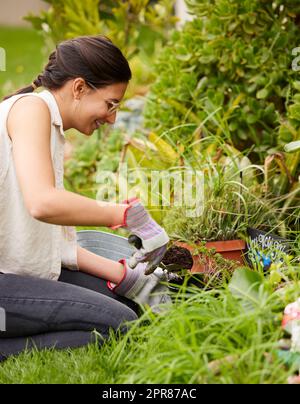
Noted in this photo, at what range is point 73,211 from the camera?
2475 mm

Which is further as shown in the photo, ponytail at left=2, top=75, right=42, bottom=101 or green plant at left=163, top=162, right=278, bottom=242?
green plant at left=163, top=162, right=278, bottom=242

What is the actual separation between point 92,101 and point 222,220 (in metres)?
0.88

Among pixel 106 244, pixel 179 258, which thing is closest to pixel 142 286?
pixel 179 258

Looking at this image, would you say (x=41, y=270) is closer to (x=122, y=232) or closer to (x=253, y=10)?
(x=122, y=232)

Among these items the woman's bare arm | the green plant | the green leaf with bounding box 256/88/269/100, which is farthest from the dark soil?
the green leaf with bounding box 256/88/269/100

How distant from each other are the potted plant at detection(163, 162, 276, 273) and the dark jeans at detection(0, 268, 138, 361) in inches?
23.2

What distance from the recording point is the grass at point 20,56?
9484 millimetres

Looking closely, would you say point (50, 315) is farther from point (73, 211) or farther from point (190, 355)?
point (190, 355)

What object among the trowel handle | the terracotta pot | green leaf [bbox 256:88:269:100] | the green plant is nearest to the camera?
the trowel handle

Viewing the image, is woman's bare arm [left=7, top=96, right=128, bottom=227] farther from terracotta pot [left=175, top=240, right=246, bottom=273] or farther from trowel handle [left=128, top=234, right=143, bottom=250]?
terracotta pot [left=175, top=240, right=246, bottom=273]

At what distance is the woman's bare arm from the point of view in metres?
2.46

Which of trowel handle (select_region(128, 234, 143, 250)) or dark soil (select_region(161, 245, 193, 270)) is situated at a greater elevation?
trowel handle (select_region(128, 234, 143, 250))

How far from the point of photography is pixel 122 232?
4.38 metres
